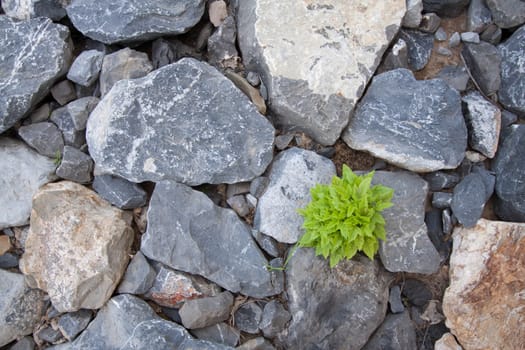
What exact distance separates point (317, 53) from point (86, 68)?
1.98m

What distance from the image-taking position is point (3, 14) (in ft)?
16.7

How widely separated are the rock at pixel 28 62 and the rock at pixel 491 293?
377cm

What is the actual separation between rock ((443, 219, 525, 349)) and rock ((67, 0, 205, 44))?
3049 mm

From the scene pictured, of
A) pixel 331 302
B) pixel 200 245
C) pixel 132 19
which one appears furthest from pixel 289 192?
pixel 132 19

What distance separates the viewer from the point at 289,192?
14.9 ft

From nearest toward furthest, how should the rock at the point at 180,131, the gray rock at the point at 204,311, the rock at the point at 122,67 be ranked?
1. the gray rock at the point at 204,311
2. the rock at the point at 180,131
3. the rock at the point at 122,67

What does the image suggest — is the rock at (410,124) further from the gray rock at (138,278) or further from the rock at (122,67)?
the gray rock at (138,278)

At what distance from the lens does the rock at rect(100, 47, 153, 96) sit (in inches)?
187

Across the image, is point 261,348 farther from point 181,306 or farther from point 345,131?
point 345,131

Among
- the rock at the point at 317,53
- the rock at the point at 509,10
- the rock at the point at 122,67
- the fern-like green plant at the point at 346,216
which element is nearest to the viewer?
the fern-like green plant at the point at 346,216

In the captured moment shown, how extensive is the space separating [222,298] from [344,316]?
0.98 metres

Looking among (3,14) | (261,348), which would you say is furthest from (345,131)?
(3,14)

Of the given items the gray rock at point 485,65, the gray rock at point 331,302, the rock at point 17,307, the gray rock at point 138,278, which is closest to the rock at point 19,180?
the rock at point 17,307

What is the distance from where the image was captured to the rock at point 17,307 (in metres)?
4.50
